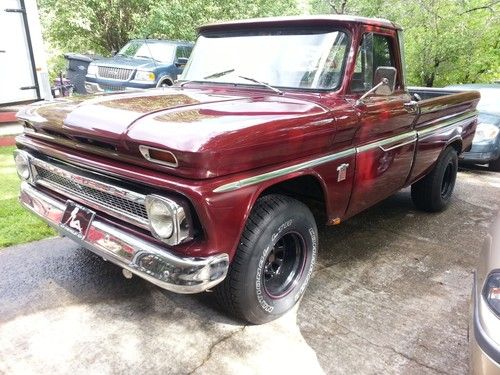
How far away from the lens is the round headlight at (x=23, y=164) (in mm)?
3033

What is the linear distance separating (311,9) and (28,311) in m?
25.3

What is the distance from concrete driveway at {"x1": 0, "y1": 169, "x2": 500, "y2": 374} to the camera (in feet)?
7.94

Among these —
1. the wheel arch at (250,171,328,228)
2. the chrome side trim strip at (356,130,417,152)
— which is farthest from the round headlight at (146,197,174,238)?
the chrome side trim strip at (356,130,417,152)

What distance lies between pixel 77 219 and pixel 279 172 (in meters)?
1.27

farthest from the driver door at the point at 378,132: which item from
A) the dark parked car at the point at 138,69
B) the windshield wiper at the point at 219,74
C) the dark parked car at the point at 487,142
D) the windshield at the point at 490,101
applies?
the dark parked car at the point at 138,69

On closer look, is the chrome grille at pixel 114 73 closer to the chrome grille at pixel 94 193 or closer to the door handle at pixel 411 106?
the chrome grille at pixel 94 193

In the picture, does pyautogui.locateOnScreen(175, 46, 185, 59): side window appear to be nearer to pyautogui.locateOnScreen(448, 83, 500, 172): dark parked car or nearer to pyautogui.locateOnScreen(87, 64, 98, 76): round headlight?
pyautogui.locateOnScreen(87, 64, 98, 76): round headlight

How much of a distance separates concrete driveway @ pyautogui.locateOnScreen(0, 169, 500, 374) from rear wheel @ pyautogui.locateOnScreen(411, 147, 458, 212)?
3.04 ft

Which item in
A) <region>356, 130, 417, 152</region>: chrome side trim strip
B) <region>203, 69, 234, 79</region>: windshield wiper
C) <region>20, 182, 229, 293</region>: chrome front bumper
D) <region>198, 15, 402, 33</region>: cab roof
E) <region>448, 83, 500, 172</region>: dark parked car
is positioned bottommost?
<region>448, 83, 500, 172</region>: dark parked car

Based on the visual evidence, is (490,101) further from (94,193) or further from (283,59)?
(94,193)

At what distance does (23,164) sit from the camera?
10.1ft

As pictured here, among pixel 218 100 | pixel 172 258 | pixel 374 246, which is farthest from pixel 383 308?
pixel 218 100

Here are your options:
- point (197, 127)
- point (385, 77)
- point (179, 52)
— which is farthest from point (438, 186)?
point (179, 52)

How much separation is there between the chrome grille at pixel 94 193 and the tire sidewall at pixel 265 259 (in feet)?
2.25
